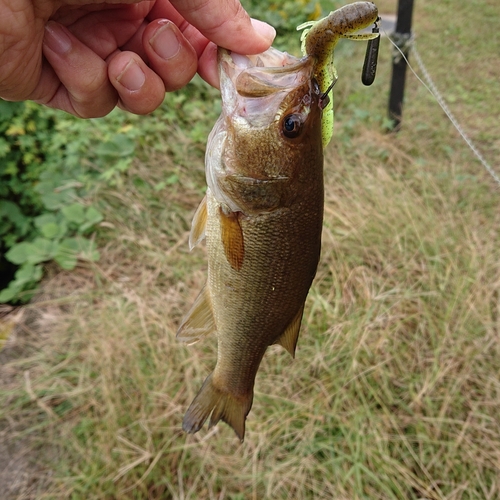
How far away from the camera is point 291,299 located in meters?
1.34

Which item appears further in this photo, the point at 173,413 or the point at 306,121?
the point at 173,413

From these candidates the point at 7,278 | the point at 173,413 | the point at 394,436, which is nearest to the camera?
the point at 394,436

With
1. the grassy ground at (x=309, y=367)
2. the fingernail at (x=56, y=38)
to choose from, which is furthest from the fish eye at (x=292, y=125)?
the grassy ground at (x=309, y=367)

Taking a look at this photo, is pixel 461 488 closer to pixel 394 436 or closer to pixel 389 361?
pixel 394 436

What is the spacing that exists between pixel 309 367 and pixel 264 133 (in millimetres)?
1724

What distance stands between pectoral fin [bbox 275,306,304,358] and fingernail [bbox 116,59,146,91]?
3.00 feet

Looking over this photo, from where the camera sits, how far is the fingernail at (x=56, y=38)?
4.76ft

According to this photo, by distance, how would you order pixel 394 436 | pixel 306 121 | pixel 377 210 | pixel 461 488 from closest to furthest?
pixel 306 121 < pixel 461 488 < pixel 394 436 < pixel 377 210

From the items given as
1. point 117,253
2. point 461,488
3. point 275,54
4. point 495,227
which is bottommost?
point 461,488

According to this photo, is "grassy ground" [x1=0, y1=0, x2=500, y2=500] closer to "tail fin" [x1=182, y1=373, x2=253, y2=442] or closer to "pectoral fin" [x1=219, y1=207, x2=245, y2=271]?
"tail fin" [x1=182, y1=373, x2=253, y2=442]

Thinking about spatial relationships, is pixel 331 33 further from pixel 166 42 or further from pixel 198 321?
pixel 198 321

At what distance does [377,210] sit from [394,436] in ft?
5.10

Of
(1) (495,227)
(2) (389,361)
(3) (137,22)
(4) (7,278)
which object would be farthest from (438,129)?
(4) (7,278)

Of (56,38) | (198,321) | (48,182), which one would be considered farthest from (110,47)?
(48,182)
